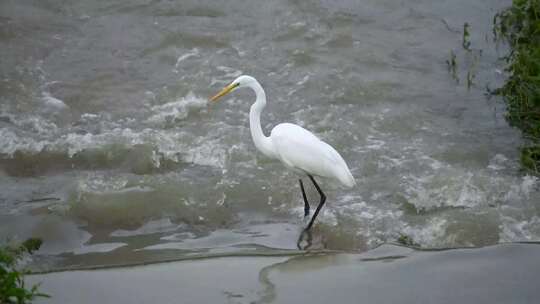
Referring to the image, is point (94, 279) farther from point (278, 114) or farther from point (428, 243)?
point (278, 114)

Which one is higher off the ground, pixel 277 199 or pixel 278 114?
pixel 278 114

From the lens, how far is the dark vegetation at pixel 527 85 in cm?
697

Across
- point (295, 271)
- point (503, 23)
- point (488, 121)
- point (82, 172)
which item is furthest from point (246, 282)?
point (503, 23)

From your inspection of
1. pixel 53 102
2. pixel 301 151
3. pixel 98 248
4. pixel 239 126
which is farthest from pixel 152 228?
pixel 53 102

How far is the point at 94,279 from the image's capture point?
15.8 ft

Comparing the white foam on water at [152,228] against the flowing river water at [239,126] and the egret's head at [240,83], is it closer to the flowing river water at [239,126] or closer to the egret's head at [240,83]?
the flowing river water at [239,126]

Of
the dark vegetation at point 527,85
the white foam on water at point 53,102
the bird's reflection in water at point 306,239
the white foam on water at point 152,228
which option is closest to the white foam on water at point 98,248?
the white foam on water at point 152,228

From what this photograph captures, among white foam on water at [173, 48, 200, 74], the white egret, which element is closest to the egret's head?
the white egret

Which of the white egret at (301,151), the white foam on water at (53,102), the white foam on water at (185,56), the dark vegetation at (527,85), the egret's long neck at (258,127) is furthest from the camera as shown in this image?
the white foam on water at (185,56)

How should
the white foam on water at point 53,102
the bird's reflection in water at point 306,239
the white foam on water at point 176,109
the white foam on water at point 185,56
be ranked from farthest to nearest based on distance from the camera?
the white foam on water at point 185,56 → the white foam on water at point 53,102 → the white foam on water at point 176,109 → the bird's reflection in water at point 306,239

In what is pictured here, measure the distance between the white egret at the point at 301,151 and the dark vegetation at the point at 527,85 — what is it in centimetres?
180

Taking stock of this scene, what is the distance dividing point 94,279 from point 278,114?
3666 millimetres

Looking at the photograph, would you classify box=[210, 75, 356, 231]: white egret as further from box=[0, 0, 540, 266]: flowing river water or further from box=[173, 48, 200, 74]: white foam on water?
box=[173, 48, 200, 74]: white foam on water

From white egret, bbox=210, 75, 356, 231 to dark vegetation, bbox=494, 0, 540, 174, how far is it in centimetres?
180
